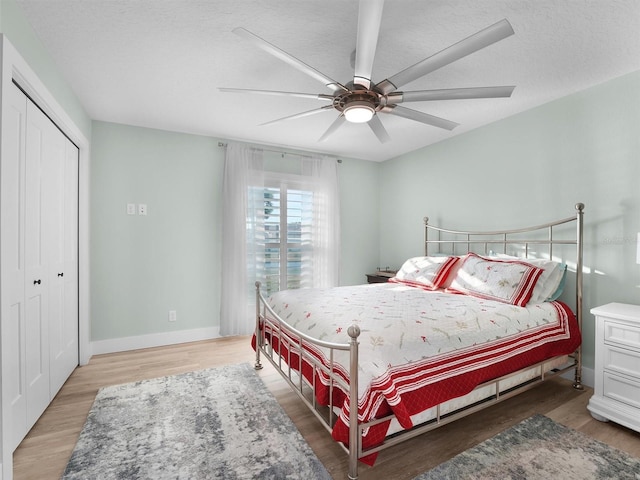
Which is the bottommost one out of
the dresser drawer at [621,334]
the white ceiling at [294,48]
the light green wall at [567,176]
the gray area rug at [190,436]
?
the gray area rug at [190,436]

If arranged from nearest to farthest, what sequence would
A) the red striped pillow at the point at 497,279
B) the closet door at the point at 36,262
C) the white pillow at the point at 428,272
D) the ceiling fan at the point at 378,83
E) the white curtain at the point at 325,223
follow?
the ceiling fan at the point at 378,83
the closet door at the point at 36,262
the red striped pillow at the point at 497,279
the white pillow at the point at 428,272
the white curtain at the point at 325,223

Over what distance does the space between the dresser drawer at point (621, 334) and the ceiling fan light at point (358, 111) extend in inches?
86.2

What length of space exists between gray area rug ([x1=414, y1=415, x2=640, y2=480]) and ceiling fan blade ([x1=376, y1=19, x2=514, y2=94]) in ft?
7.13

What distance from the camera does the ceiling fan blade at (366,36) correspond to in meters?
1.32

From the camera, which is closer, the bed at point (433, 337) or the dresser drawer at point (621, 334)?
the bed at point (433, 337)

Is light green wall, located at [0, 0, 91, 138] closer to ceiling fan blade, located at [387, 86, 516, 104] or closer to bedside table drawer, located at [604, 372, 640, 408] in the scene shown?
ceiling fan blade, located at [387, 86, 516, 104]

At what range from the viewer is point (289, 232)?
14.4ft

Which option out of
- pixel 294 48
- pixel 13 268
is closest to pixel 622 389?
pixel 294 48

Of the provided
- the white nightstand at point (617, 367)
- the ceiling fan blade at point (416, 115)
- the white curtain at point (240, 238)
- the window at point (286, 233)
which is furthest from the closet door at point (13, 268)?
the white nightstand at point (617, 367)

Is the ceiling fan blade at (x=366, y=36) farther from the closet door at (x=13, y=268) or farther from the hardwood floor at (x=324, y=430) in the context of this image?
the hardwood floor at (x=324, y=430)

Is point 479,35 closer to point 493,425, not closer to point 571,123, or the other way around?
point 571,123

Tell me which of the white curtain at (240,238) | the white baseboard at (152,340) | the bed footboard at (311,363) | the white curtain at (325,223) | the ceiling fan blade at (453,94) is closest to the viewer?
the bed footboard at (311,363)

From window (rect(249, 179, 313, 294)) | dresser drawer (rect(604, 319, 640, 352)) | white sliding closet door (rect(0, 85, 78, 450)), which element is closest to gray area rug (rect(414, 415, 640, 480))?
dresser drawer (rect(604, 319, 640, 352))

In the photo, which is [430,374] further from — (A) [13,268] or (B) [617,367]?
(A) [13,268]
